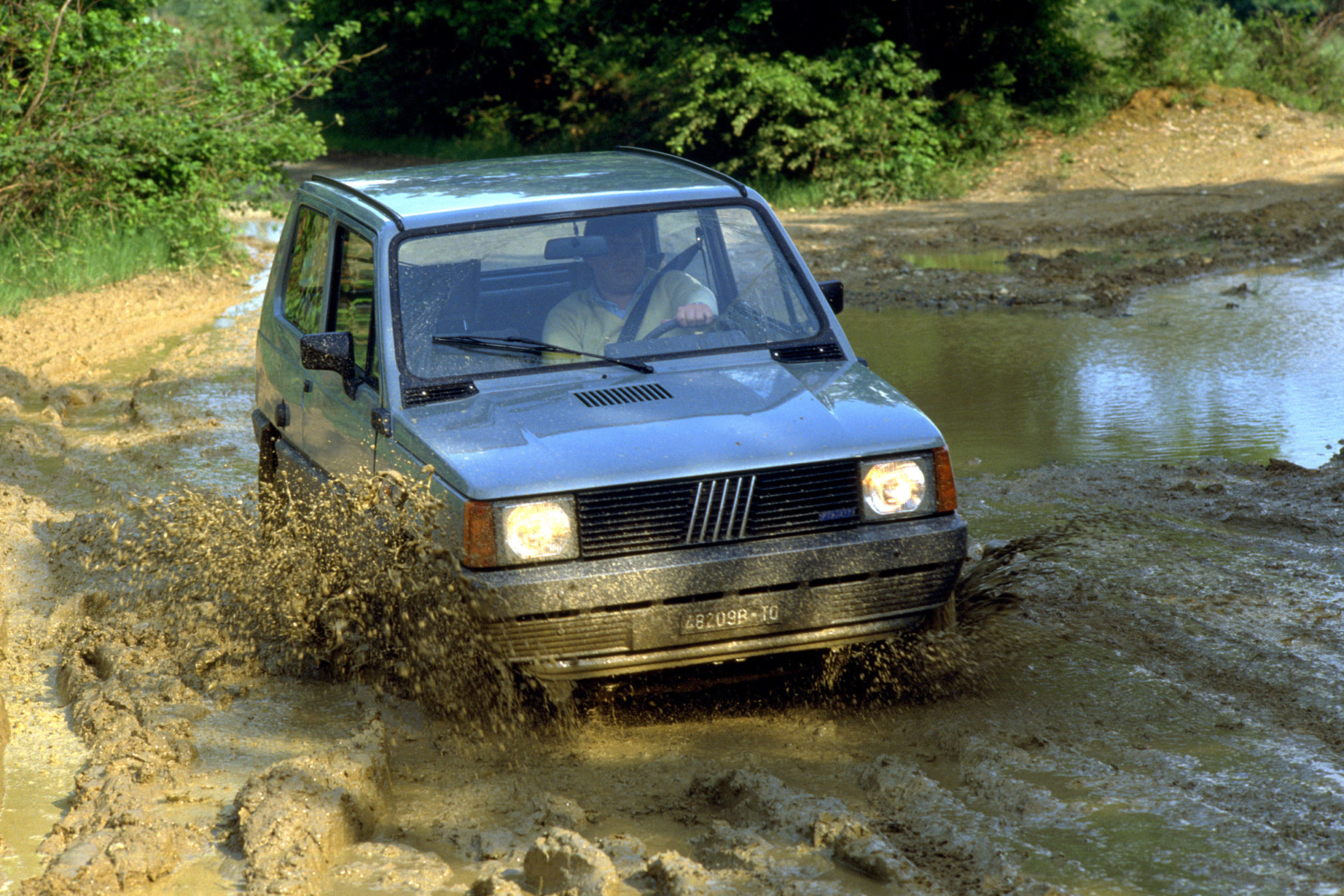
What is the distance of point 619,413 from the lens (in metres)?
4.28

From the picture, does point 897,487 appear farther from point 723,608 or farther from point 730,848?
point 730,848

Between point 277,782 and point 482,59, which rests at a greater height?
point 482,59

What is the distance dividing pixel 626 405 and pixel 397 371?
2.82 ft

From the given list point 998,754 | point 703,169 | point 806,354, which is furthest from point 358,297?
point 998,754

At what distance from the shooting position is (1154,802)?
12.4 feet

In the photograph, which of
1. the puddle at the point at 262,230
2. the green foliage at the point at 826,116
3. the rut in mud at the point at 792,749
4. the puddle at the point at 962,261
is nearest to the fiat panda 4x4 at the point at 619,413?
the rut in mud at the point at 792,749

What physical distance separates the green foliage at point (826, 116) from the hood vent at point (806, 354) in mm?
16356

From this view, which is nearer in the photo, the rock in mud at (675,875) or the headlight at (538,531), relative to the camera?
the rock in mud at (675,875)

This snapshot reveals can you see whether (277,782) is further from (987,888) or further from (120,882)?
(987,888)

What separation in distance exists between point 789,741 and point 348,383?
210 cm

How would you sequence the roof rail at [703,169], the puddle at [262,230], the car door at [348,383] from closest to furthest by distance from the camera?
the car door at [348,383], the roof rail at [703,169], the puddle at [262,230]

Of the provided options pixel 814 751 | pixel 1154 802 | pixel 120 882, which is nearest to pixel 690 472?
pixel 814 751

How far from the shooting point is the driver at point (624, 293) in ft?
16.3

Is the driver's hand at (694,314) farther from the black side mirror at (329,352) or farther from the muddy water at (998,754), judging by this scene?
the muddy water at (998,754)
